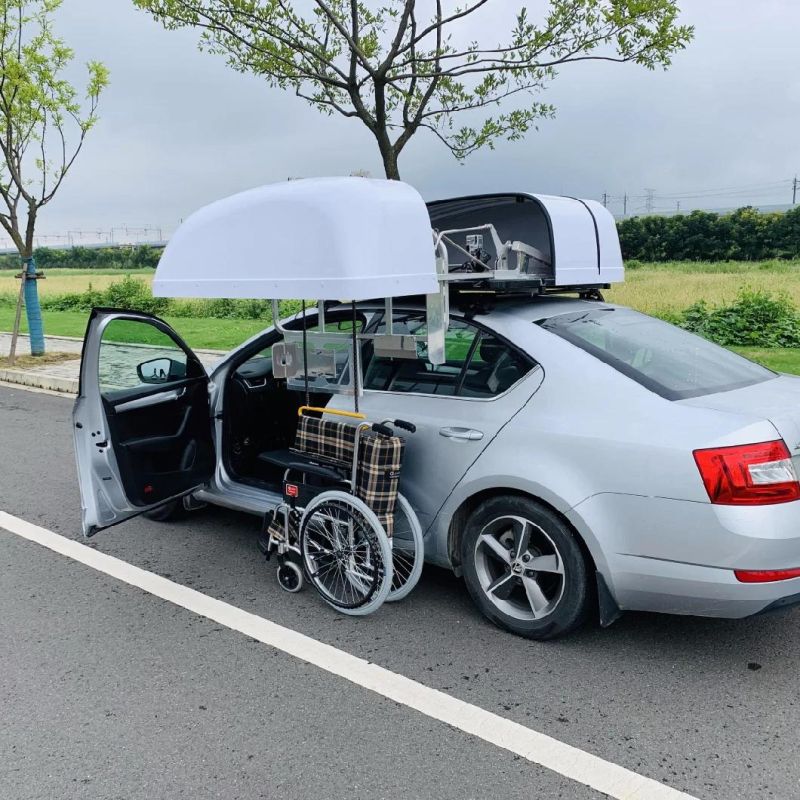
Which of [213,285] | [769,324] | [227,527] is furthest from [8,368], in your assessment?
[769,324]

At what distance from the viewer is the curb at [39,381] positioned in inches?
424

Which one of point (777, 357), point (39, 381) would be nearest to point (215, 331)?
point (39, 381)

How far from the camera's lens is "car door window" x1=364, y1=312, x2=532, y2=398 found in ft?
11.7

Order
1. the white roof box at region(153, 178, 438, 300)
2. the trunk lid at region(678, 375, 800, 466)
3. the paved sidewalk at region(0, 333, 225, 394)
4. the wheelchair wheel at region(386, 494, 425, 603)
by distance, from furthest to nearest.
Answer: the paved sidewalk at region(0, 333, 225, 394) → the wheelchair wheel at region(386, 494, 425, 603) → the white roof box at region(153, 178, 438, 300) → the trunk lid at region(678, 375, 800, 466)

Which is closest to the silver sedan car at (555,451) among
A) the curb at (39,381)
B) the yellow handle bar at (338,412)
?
the yellow handle bar at (338,412)

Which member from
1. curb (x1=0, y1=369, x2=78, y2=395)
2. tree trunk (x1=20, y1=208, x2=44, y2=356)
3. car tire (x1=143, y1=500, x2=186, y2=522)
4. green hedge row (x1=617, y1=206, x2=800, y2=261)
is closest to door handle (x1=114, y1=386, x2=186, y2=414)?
car tire (x1=143, y1=500, x2=186, y2=522)

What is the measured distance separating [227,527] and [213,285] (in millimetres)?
2067

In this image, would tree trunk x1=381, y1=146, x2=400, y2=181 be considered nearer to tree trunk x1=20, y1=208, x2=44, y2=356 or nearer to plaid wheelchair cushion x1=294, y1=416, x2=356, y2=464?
plaid wheelchair cushion x1=294, y1=416, x2=356, y2=464

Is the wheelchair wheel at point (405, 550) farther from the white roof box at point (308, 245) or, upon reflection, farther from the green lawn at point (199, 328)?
the green lawn at point (199, 328)

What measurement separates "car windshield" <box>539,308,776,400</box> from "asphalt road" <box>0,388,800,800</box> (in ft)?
3.68

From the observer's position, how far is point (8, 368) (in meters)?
12.4

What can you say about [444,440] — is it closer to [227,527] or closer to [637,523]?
[637,523]

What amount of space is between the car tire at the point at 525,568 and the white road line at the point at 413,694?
1.87 ft

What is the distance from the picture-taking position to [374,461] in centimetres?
350
